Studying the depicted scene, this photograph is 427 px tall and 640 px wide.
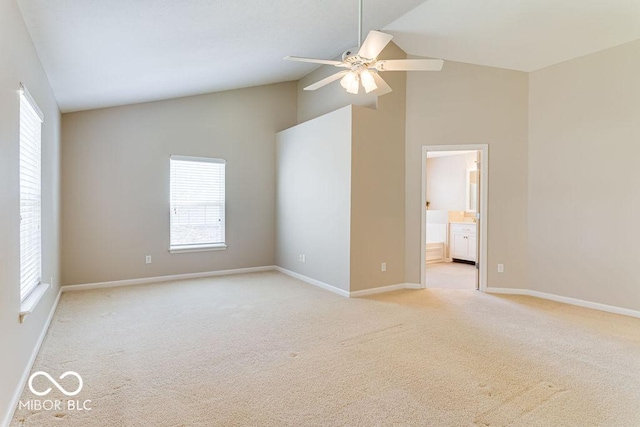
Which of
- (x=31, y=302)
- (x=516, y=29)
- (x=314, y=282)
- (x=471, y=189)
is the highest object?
(x=516, y=29)

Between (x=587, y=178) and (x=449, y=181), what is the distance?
152 inches

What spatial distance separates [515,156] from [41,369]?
563cm

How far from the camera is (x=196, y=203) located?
584 cm

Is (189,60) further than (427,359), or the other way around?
(189,60)

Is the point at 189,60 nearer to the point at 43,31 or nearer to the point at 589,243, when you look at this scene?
the point at 43,31

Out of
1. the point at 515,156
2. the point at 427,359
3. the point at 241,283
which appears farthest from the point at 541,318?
the point at 241,283

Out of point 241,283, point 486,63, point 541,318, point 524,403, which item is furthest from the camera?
point 241,283

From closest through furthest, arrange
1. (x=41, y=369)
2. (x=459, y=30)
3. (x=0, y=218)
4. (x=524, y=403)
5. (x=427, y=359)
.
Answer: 1. (x=0, y=218)
2. (x=524, y=403)
3. (x=41, y=369)
4. (x=427, y=359)
5. (x=459, y=30)

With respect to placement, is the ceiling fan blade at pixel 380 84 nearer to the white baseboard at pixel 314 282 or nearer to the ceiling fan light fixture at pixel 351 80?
the ceiling fan light fixture at pixel 351 80

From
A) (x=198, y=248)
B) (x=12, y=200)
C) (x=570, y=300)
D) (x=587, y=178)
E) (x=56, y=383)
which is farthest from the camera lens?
(x=198, y=248)

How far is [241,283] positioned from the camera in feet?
17.7

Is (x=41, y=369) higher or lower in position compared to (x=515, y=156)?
lower

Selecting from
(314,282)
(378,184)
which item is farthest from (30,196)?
(378,184)

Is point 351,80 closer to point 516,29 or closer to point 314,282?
point 516,29
